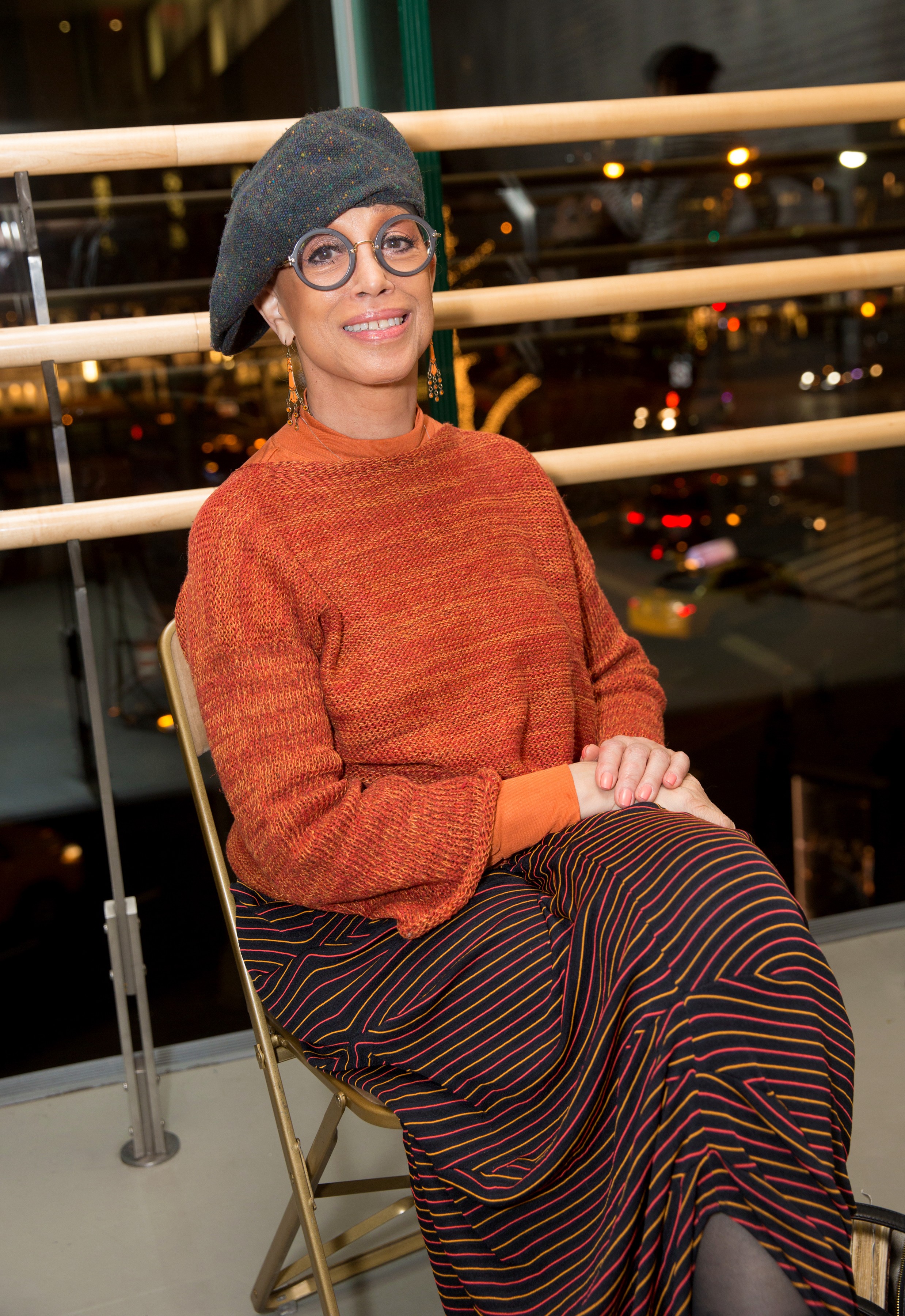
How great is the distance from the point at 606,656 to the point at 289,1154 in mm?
831

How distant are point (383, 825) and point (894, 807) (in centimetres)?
284

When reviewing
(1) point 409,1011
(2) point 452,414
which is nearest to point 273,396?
(2) point 452,414

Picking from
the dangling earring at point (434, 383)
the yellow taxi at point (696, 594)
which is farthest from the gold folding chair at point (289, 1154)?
the yellow taxi at point (696, 594)

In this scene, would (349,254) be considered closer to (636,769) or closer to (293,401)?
(293,401)

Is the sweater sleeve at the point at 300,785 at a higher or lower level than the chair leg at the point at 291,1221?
higher

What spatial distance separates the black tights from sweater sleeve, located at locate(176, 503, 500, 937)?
0.44m

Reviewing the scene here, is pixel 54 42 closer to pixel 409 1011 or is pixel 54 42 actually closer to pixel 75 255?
pixel 75 255

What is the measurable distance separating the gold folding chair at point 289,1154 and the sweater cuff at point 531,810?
34 cm

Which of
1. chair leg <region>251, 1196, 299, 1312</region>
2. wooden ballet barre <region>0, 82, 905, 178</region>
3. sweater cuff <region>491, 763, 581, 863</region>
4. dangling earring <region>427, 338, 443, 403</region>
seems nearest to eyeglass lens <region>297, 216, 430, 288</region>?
dangling earring <region>427, 338, 443, 403</region>

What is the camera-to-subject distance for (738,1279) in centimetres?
101

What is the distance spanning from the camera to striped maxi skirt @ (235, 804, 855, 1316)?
1039 mm

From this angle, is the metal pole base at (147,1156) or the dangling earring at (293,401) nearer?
the dangling earring at (293,401)

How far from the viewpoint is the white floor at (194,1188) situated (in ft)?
5.81

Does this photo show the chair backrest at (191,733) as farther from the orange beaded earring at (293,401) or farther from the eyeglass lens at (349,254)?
the eyeglass lens at (349,254)
